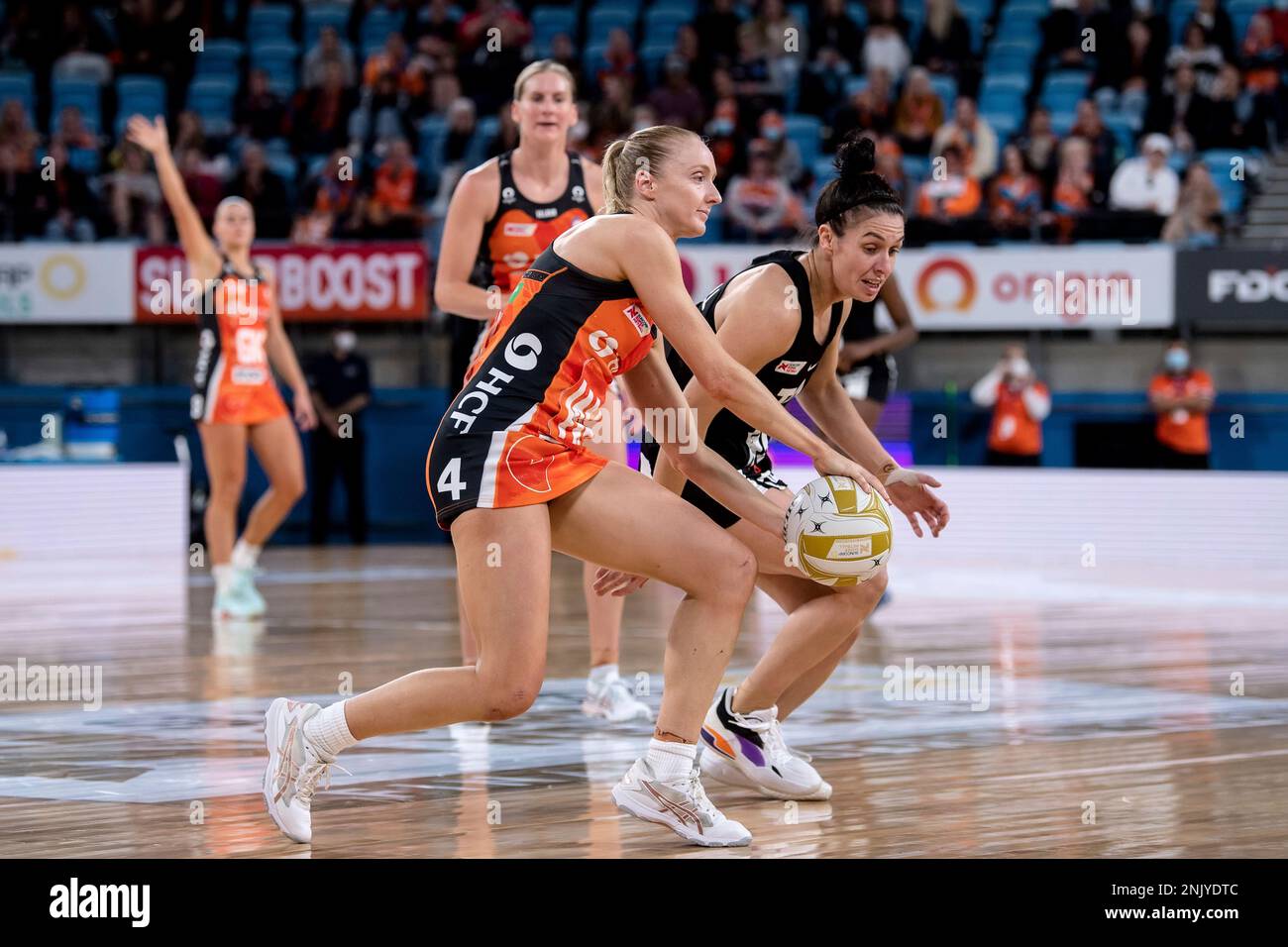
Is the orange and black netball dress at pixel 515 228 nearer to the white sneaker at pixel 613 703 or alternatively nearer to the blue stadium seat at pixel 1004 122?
the white sneaker at pixel 613 703

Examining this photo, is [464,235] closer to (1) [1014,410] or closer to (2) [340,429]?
(1) [1014,410]

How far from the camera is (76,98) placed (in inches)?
832

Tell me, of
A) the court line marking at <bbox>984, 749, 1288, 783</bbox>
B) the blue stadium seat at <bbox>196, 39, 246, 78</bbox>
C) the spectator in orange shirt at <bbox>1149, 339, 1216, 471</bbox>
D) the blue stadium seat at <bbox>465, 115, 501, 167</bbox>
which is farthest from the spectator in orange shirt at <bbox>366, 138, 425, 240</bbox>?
the court line marking at <bbox>984, 749, 1288, 783</bbox>

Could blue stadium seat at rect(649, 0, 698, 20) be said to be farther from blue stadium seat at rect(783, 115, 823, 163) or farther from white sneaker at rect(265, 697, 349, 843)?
white sneaker at rect(265, 697, 349, 843)

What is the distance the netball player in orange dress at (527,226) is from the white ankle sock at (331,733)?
7.42 ft

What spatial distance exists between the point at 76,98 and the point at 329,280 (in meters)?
5.12

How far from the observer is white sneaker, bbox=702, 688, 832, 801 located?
17.9ft

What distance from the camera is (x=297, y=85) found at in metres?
21.6

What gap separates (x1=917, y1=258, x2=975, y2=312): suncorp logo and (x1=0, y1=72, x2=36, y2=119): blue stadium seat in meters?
10.4

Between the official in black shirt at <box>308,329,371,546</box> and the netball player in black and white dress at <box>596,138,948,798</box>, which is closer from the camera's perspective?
the netball player in black and white dress at <box>596,138,948,798</box>

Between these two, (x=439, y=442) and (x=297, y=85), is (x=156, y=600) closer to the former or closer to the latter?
(x=439, y=442)

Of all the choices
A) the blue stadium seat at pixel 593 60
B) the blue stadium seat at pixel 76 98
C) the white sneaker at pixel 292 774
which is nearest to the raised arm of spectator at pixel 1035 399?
the blue stadium seat at pixel 593 60

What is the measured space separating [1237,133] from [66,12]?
13062 millimetres
